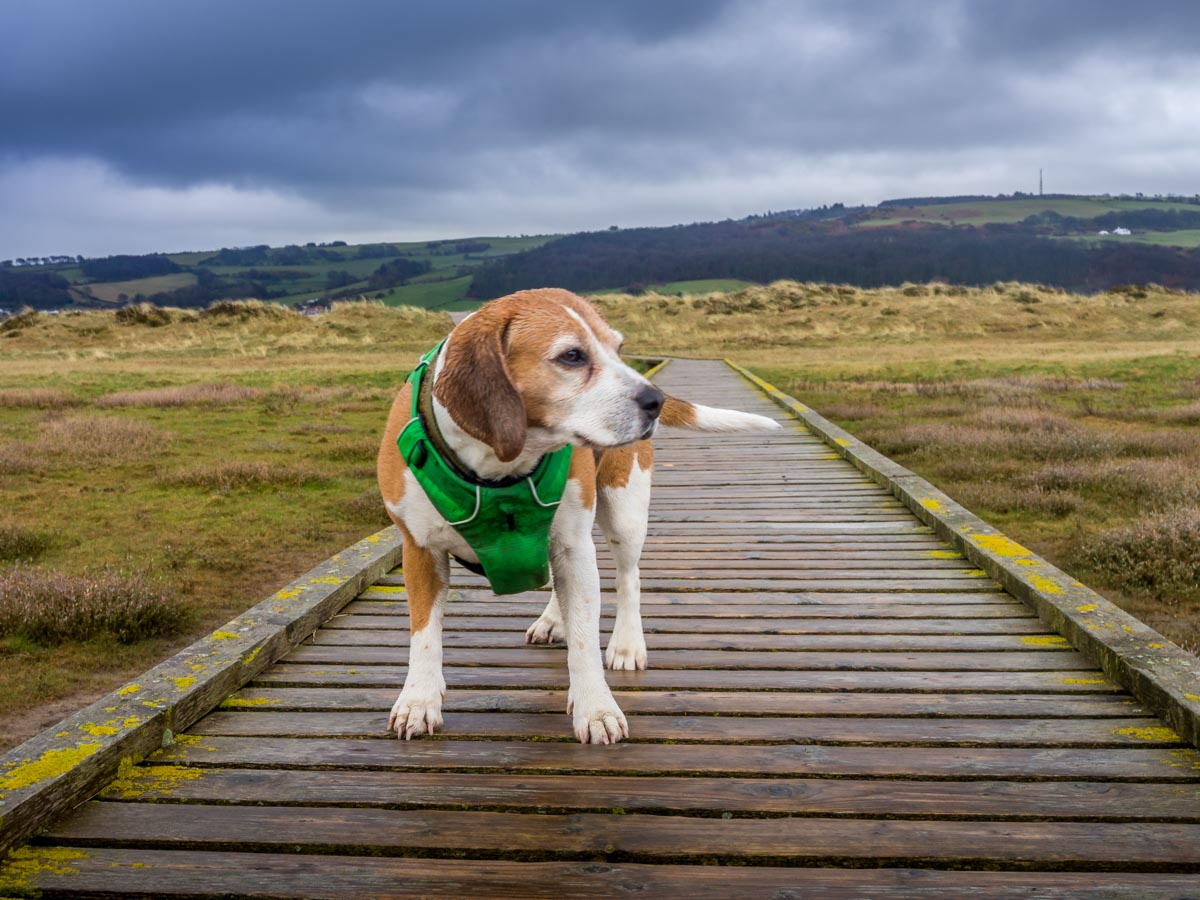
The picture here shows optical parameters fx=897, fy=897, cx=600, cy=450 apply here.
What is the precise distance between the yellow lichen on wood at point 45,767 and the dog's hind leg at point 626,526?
192cm

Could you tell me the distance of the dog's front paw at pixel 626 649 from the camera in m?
3.74

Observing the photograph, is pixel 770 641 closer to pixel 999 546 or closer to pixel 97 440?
pixel 999 546

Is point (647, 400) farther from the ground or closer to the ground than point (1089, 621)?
farther from the ground

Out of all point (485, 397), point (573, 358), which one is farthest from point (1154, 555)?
point (485, 397)

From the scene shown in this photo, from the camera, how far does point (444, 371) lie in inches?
111

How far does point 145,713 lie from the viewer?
2.99 m

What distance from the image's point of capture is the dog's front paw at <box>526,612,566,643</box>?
4086 millimetres

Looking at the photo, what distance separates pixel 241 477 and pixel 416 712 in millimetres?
8201

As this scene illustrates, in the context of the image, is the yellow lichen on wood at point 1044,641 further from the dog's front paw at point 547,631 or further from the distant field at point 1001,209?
the distant field at point 1001,209

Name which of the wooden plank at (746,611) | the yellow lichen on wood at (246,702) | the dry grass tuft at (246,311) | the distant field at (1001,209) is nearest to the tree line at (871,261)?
the distant field at (1001,209)

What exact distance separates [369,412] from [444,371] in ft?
51.0

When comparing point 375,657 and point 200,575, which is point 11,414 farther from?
point 375,657

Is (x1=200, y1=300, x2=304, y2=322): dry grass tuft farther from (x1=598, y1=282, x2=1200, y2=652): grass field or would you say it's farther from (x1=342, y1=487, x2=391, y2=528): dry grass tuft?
(x1=342, y1=487, x2=391, y2=528): dry grass tuft

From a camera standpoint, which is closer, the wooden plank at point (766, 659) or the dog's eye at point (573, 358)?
the dog's eye at point (573, 358)
